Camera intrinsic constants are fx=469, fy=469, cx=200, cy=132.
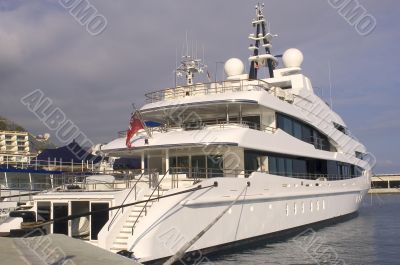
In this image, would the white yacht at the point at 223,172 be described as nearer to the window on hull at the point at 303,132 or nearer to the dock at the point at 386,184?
the window on hull at the point at 303,132

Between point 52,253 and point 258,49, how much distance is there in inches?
867

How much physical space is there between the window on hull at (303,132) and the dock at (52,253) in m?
12.6

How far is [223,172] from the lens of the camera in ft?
58.6

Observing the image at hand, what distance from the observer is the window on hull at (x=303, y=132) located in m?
21.5

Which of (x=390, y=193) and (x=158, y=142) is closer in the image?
(x=158, y=142)

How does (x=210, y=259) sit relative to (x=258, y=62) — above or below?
below

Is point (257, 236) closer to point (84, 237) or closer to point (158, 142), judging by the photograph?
point (158, 142)

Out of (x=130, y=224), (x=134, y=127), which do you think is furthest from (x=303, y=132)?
(x=130, y=224)

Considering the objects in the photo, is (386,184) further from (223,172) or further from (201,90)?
(223,172)

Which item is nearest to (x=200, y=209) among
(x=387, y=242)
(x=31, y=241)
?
(x=31, y=241)

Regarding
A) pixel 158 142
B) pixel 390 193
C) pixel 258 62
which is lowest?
pixel 390 193

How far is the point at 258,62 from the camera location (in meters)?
28.6

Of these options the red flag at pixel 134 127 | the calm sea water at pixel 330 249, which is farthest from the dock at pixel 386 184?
the red flag at pixel 134 127

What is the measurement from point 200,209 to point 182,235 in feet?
3.85
